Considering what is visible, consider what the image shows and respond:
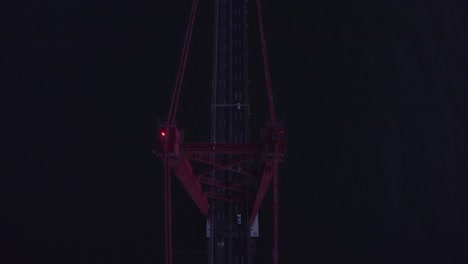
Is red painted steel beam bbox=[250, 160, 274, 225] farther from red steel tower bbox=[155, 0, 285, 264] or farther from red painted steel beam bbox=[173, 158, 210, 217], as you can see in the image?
red painted steel beam bbox=[173, 158, 210, 217]

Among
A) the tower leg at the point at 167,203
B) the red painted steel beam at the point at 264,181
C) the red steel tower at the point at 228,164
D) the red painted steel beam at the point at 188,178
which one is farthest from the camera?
the red steel tower at the point at 228,164

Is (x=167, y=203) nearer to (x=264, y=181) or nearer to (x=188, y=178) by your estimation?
(x=188, y=178)

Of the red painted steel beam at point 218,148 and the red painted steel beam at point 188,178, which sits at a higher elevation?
the red painted steel beam at point 218,148

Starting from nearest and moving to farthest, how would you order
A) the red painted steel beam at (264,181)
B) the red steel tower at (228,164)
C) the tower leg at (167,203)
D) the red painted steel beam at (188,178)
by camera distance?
1. the tower leg at (167,203)
2. the red painted steel beam at (264,181)
3. the red painted steel beam at (188,178)
4. the red steel tower at (228,164)

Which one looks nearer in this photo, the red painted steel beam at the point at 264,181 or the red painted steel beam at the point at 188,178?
the red painted steel beam at the point at 264,181

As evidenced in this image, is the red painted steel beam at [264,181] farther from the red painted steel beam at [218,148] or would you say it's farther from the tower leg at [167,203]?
the tower leg at [167,203]

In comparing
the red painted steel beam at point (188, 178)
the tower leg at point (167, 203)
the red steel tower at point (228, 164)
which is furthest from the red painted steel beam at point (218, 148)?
the tower leg at point (167, 203)

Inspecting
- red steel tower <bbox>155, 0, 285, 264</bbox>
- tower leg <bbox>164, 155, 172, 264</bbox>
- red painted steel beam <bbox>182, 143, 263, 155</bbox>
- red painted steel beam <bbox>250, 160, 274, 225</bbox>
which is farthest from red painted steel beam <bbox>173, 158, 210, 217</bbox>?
red painted steel beam <bbox>250, 160, 274, 225</bbox>

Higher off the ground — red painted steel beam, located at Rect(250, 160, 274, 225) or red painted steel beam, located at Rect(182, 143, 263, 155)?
red painted steel beam, located at Rect(182, 143, 263, 155)

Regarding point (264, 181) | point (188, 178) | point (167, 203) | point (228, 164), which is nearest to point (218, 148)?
point (167, 203)
